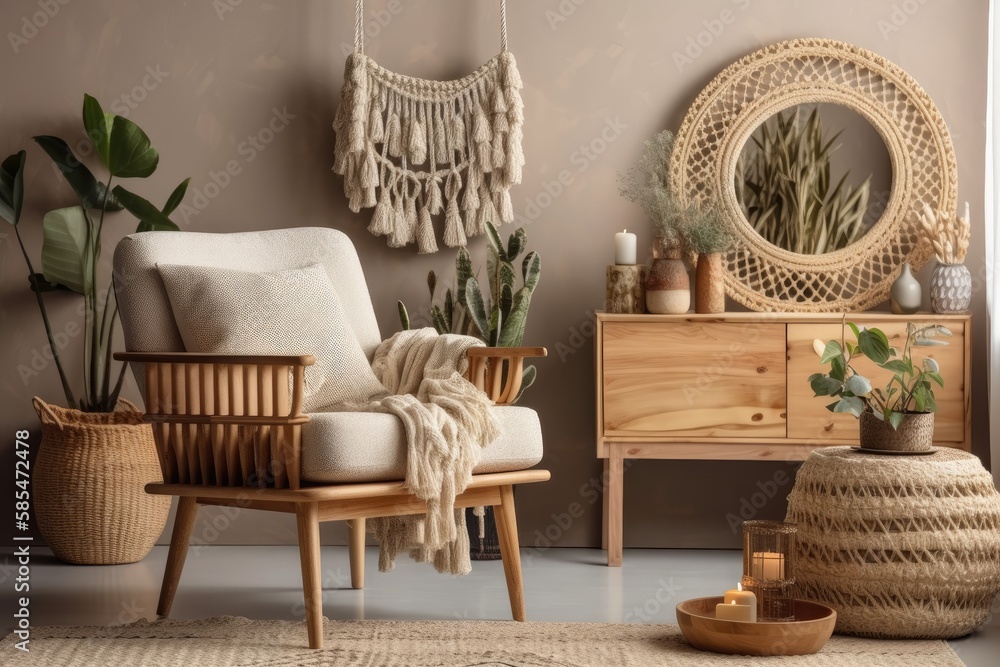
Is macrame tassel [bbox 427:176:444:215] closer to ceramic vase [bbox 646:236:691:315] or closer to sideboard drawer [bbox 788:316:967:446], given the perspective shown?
ceramic vase [bbox 646:236:691:315]

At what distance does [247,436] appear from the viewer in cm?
241

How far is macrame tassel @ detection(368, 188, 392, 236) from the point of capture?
11.8 feet

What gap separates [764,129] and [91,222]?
7.14 feet

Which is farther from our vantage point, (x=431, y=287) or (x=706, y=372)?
(x=431, y=287)

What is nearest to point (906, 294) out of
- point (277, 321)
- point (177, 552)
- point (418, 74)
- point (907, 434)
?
point (907, 434)

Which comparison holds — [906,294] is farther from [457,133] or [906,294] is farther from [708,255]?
[457,133]

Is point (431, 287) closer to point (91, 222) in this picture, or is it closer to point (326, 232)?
point (326, 232)

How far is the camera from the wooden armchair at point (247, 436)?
2.33 meters

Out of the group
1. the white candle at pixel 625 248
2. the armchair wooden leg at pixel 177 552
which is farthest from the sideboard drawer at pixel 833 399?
the armchair wooden leg at pixel 177 552

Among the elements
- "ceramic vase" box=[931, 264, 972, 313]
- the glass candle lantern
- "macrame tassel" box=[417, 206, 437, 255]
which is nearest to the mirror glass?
"ceramic vase" box=[931, 264, 972, 313]

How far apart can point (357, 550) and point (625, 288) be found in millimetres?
1132

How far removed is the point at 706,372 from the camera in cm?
331

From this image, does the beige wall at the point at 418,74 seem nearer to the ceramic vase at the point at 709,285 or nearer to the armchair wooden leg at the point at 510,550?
the ceramic vase at the point at 709,285

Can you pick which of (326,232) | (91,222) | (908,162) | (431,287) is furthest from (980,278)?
(91,222)
